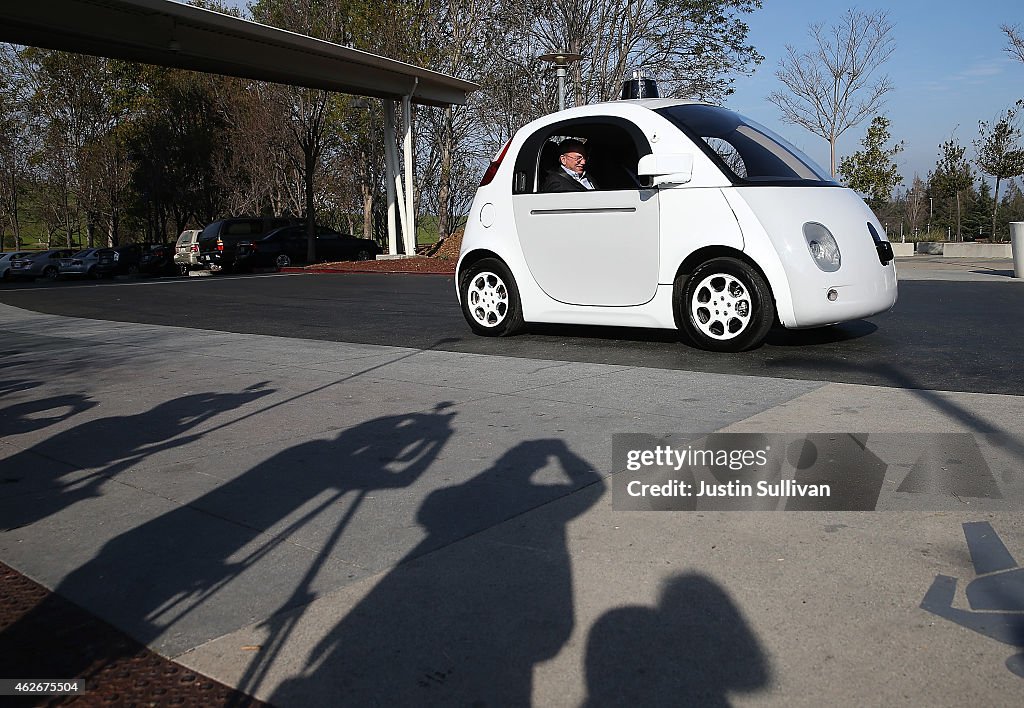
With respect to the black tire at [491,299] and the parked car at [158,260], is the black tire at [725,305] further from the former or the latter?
the parked car at [158,260]

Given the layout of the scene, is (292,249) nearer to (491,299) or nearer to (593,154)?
(491,299)

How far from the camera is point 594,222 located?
25.3 feet

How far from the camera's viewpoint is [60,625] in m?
2.75

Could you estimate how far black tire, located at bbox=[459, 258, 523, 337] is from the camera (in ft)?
28.0

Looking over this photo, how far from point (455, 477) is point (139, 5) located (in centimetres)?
2131

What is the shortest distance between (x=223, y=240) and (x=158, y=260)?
878 centimetres

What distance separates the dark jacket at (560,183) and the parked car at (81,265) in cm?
3682

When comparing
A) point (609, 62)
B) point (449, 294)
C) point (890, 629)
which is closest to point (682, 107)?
point (890, 629)

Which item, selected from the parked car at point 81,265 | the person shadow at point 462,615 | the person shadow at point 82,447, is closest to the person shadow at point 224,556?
the person shadow at point 462,615

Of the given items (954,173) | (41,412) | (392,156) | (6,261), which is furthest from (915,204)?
(41,412)

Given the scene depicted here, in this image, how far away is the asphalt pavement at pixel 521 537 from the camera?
236 centimetres

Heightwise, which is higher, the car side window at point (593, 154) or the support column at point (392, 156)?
the support column at point (392, 156)

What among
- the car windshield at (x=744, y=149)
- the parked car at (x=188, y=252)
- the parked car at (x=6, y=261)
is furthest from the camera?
the parked car at (x=6, y=261)

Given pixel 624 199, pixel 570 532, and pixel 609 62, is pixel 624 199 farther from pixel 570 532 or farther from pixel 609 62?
pixel 609 62
